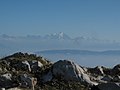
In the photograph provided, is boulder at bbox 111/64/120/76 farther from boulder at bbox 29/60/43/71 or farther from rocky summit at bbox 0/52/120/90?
boulder at bbox 29/60/43/71

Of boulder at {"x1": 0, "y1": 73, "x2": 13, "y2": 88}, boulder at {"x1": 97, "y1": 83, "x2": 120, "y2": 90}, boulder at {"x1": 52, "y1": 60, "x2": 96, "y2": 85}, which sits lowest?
boulder at {"x1": 0, "y1": 73, "x2": 13, "y2": 88}

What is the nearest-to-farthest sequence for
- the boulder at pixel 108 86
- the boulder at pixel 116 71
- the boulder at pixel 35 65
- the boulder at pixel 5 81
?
the boulder at pixel 108 86 → the boulder at pixel 5 81 → the boulder at pixel 35 65 → the boulder at pixel 116 71

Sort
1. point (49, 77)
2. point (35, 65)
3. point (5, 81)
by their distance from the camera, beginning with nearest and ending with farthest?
point (5, 81) → point (49, 77) → point (35, 65)

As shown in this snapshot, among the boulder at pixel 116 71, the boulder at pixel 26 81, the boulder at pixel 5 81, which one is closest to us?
the boulder at pixel 26 81

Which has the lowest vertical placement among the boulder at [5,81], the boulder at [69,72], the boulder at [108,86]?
the boulder at [5,81]

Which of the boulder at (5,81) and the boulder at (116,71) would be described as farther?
the boulder at (116,71)

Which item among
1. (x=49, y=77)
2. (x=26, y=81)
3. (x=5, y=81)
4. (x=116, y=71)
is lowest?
(x=5, y=81)

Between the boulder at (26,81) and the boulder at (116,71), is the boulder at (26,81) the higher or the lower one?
the lower one

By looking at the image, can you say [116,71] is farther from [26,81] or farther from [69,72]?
[26,81]

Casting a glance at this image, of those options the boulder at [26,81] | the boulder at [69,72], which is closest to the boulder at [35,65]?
the boulder at [69,72]

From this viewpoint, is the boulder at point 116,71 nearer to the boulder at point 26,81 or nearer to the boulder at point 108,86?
the boulder at point 26,81

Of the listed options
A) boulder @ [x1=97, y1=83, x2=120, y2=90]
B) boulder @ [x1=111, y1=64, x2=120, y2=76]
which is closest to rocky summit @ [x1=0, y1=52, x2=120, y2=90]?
boulder @ [x1=111, y1=64, x2=120, y2=76]

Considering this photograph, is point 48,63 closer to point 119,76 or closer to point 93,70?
point 93,70

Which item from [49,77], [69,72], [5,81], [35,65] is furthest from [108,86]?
[35,65]
